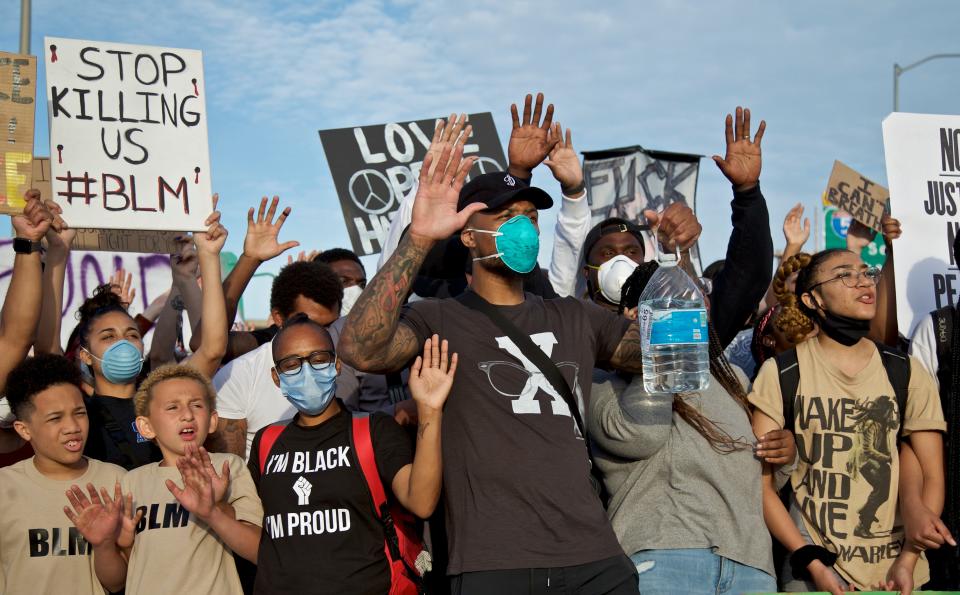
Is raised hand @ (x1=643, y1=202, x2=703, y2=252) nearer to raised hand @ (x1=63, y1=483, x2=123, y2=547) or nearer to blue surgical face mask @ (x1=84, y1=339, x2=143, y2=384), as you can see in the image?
raised hand @ (x1=63, y1=483, x2=123, y2=547)

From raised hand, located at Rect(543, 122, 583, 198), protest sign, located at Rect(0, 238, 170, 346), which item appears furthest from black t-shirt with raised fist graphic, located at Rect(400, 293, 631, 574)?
protest sign, located at Rect(0, 238, 170, 346)

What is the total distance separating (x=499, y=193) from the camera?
3.97 metres

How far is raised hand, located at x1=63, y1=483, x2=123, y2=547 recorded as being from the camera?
413 centimetres

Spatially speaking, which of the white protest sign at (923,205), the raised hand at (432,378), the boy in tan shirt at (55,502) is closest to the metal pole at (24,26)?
the boy in tan shirt at (55,502)

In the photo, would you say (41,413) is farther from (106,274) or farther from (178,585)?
(106,274)

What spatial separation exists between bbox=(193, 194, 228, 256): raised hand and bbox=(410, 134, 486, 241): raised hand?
85.4 inches

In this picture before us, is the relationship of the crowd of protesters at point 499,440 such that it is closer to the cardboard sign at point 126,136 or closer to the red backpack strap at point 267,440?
the red backpack strap at point 267,440

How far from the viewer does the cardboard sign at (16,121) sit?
5133 mm

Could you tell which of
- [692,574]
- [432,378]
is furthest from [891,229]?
[432,378]

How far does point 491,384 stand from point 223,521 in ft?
4.13

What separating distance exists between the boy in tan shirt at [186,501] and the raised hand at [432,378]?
1.06 meters

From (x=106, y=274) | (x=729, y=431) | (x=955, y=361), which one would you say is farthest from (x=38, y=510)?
(x=106, y=274)

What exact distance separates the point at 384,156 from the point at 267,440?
4.94 metres

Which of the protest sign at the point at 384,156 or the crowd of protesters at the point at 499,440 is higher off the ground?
the protest sign at the point at 384,156
